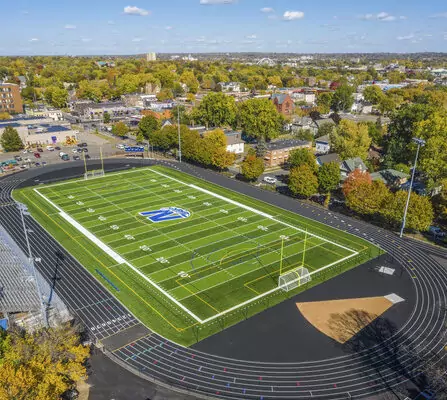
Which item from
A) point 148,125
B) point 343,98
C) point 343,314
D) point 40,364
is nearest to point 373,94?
point 343,98

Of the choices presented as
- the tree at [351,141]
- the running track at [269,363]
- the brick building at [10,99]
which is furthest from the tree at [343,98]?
the brick building at [10,99]

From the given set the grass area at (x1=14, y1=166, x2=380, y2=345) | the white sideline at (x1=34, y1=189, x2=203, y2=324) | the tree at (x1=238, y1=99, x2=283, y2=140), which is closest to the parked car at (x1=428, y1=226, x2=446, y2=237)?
the grass area at (x1=14, y1=166, x2=380, y2=345)

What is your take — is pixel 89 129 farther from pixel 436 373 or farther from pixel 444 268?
pixel 436 373

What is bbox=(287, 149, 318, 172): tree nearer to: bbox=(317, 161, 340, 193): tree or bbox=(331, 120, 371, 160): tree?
bbox=(317, 161, 340, 193): tree

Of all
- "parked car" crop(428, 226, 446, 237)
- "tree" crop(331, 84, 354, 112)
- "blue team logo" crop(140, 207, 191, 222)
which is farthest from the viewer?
"tree" crop(331, 84, 354, 112)

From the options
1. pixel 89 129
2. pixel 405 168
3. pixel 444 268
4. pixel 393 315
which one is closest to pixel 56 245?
pixel 393 315

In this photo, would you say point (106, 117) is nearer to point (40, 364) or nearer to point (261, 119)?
point (261, 119)
